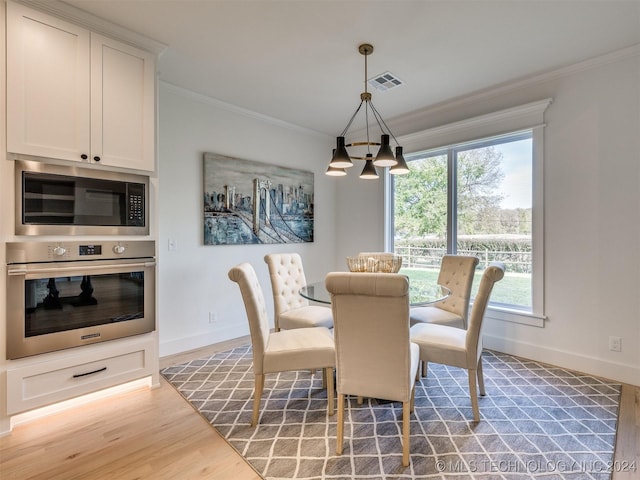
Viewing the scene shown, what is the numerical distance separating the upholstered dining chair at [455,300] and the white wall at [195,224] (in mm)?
1956

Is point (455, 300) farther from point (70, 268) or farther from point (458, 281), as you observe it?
point (70, 268)

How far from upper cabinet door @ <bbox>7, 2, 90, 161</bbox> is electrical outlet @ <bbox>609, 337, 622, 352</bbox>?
4218 millimetres

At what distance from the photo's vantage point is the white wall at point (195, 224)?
123 inches

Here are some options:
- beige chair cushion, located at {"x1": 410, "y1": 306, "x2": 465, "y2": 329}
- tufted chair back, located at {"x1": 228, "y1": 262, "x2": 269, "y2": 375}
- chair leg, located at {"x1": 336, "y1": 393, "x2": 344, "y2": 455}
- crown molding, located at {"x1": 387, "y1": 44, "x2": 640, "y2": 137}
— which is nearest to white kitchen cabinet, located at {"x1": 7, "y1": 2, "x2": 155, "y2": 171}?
tufted chair back, located at {"x1": 228, "y1": 262, "x2": 269, "y2": 375}

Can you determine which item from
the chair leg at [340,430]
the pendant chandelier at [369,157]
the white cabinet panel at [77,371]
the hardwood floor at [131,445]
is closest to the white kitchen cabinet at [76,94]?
the white cabinet panel at [77,371]

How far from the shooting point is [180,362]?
2.97 meters

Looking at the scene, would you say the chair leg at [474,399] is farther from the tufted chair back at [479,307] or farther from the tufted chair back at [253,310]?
the tufted chair back at [253,310]

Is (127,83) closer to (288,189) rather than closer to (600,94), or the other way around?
(288,189)

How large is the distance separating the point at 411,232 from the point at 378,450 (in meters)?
2.76

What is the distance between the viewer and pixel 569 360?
2844 mm

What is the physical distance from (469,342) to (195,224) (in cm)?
272

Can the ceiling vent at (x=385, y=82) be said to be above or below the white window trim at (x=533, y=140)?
above

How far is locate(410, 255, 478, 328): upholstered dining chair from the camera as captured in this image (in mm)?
2756

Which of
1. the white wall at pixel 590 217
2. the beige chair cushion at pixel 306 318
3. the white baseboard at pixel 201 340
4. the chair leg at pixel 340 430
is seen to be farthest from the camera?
the white baseboard at pixel 201 340
